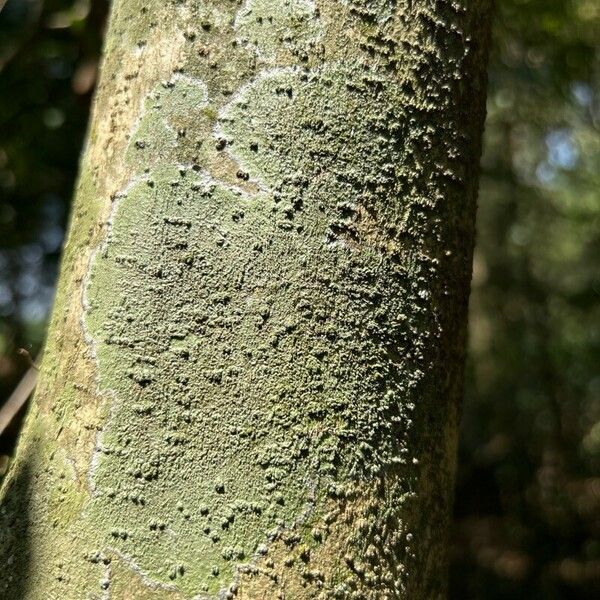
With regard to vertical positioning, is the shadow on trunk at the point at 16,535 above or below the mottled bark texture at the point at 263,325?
below

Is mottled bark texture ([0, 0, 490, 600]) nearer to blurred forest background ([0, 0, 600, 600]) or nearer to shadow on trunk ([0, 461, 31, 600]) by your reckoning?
shadow on trunk ([0, 461, 31, 600])

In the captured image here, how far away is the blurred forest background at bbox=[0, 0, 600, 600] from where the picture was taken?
292cm

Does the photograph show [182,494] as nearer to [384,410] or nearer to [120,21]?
[384,410]

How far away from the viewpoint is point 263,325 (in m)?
0.73

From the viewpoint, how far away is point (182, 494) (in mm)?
701

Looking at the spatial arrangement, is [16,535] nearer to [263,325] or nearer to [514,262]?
[263,325]

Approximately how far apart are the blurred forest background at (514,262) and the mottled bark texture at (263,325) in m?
1.38

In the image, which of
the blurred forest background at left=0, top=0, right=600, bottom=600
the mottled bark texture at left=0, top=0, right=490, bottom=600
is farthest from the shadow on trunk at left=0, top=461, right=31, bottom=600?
the blurred forest background at left=0, top=0, right=600, bottom=600

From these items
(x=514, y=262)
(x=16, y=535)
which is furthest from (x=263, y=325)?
(x=514, y=262)

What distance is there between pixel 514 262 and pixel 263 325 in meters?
6.72

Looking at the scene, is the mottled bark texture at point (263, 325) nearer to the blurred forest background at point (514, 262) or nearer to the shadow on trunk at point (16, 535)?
the shadow on trunk at point (16, 535)

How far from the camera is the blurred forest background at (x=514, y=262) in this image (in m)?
2.92

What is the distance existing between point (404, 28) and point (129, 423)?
466 mm

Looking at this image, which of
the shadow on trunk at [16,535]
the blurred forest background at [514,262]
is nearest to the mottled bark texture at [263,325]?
the shadow on trunk at [16,535]
